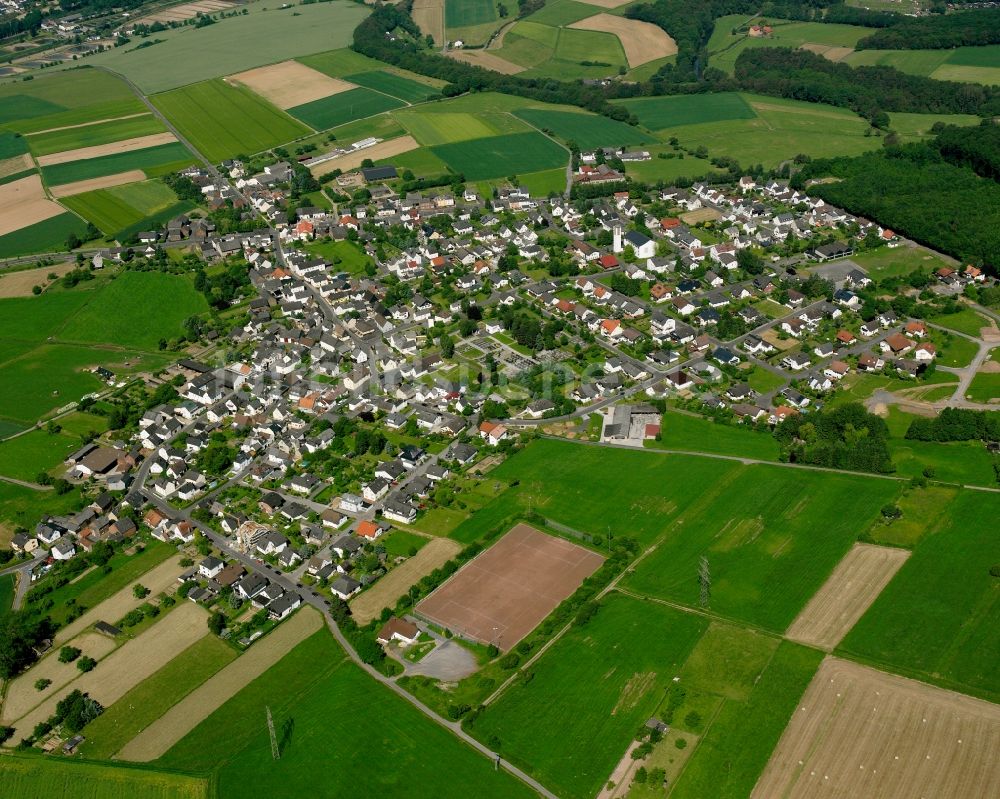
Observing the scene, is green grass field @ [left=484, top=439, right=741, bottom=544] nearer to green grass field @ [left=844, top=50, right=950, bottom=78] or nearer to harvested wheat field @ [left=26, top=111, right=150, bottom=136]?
harvested wheat field @ [left=26, top=111, right=150, bottom=136]

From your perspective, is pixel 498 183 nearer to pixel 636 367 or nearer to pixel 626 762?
pixel 636 367

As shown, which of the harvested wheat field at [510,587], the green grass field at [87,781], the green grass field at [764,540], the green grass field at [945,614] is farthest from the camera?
the green grass field at [764,540]

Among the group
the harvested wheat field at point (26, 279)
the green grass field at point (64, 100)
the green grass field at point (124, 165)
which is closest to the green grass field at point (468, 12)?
the green grass field at point (64, 100)

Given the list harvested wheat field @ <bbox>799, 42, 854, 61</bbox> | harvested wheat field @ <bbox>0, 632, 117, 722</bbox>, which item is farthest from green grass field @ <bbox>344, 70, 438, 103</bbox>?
harvested wheat field @ <bbox>0, 632, 117, 722</bbox>

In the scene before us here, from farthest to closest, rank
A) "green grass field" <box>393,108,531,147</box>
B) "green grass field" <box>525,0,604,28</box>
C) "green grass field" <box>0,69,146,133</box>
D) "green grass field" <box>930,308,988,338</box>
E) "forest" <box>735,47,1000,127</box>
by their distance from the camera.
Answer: "green grass field" <box>525,0,604,28</box> < "green grass field" <box>0,69,146,133</box> < "forest" <box>735,47,1000,127</box> < "green grass field" <box>393,108,531,147</box> < "green grass field" <box>930,308,988,338</box>

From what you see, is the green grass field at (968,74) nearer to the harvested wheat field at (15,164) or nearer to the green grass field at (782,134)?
the green grass field at (782,134)

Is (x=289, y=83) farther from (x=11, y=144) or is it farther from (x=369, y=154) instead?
(x=11, y=144)

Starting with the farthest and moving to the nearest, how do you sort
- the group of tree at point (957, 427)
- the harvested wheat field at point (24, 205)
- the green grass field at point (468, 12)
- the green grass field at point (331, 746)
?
the green grass field at point (468, 12) < the harvested wheat field at point (24, 205) < the group of tree at point (957, 427) < the green grass field at point (331, 746)
